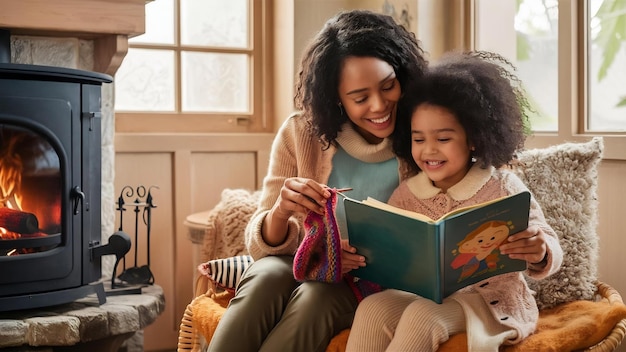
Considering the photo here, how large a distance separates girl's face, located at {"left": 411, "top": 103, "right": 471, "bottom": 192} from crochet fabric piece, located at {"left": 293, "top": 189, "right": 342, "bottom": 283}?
0.21 meters

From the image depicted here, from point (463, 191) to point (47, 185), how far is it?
1229 mm

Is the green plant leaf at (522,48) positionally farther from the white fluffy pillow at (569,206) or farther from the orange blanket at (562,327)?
the orange blanket at (562,327)

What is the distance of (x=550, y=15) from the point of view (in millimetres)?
2365

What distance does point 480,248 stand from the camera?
1.54 m

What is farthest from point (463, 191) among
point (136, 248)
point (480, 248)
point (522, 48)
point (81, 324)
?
point (136, 248)

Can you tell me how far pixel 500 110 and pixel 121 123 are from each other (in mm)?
1591

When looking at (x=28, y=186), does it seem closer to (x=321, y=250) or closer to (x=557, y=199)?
(x=321, y=250)

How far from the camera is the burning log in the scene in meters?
2.30

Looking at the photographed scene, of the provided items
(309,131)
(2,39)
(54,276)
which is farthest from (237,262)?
(2,39)

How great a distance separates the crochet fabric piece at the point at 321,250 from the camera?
5.61 feet

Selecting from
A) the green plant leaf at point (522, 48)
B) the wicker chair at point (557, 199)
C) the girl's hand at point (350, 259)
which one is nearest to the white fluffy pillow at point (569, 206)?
the wicker chair at point (557, 199)

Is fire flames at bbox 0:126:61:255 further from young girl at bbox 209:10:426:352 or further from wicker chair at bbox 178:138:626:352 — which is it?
young girl at bbox 209:10:426:352

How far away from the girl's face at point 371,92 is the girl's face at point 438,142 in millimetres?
105

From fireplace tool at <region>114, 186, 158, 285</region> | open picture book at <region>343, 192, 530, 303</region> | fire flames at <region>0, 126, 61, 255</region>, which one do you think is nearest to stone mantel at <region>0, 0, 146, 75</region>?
fire flames at <region>0, 126, 61, 255</region>
